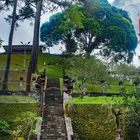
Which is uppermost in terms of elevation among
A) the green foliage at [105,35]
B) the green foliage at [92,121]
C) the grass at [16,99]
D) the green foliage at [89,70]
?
the green foliage at [105,35]

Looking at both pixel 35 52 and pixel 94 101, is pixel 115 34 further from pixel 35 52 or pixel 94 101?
pixel 94 101

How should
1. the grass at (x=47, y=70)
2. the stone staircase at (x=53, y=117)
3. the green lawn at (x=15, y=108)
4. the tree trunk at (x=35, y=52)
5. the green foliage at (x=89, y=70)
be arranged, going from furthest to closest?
the grass at (x=47, y=70) < the green foliage at (x=89, y=70) < the tree trunk at (x=35, y=52) < the green lawn at (x=15, y=108) < the stone staircase at (x=53, y=117)

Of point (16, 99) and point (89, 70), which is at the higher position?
point (89, 70)

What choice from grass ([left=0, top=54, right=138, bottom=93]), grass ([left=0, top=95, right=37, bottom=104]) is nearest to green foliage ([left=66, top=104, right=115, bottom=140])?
grass ([left=0, top=95, right=37, bottom=104])

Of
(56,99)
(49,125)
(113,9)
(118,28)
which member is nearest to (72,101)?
(56,99)

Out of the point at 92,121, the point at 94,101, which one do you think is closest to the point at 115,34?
the point at 94,101

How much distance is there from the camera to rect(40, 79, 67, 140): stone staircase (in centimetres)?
2403

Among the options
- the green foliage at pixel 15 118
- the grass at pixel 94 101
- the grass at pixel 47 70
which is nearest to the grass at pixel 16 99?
the green foliage at pixel 15 118

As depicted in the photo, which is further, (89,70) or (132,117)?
(89,70)

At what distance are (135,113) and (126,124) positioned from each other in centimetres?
182

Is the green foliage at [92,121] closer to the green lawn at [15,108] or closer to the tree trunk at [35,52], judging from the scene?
the green lawn at [15,108]

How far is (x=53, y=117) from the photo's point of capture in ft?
85.6

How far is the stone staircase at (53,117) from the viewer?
78.8 feet

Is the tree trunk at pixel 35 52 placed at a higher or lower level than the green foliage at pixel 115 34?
lower
